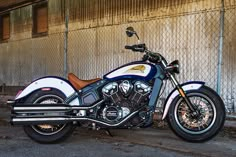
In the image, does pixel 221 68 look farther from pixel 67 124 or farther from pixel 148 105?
pixel 67 124

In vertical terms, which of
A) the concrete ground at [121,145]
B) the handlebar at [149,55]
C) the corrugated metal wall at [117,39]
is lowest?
the concrete ground at [121,145]

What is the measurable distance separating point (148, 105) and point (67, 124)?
1180mm

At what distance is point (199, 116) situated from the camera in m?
5.13

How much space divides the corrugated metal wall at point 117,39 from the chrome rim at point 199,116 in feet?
6.44

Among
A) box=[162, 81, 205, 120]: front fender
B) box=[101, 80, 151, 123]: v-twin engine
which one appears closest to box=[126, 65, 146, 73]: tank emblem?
box=[101, 80, 151, 123]: v-twin engine

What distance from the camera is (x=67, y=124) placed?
17.4 feet

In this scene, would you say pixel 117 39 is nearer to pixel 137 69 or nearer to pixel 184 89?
pixel 137 69

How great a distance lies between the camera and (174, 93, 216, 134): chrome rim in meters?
5.11

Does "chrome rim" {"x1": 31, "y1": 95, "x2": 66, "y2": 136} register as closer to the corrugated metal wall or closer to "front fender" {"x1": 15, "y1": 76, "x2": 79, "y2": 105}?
"front fender" {"x1": 15, "y1": 76, "x2": 79, "y2": 105}

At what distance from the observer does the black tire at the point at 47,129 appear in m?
5.32

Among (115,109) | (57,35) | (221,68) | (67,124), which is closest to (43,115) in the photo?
(67,124)

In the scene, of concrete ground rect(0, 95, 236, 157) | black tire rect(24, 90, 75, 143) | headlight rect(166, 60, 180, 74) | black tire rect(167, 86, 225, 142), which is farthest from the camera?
black tire rect(24, 90, 75, 143)

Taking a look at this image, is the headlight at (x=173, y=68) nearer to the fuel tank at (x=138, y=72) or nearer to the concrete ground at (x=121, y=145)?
the fuel tank at (x=138, y=72)

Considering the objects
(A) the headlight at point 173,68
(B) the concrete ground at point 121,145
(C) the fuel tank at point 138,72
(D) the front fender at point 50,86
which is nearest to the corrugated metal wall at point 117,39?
(B) the concrete ground at point 121,145
